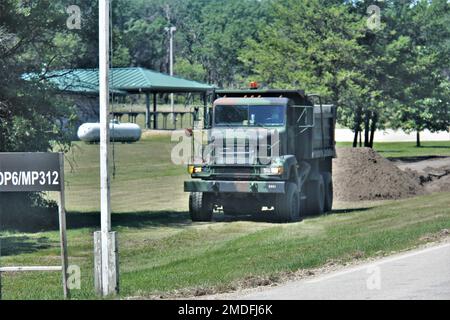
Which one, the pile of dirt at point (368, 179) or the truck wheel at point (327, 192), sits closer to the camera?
the truck wheel at point (327, 192)

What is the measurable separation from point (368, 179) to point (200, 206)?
33.7ft

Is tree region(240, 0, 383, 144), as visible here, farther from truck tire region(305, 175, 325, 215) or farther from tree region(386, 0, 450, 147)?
truck tire region(305, 175, 325, 215)

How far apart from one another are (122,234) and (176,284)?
10.2 metres

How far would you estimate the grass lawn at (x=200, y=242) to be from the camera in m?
15.2

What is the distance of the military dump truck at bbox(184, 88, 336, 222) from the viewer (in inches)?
1007

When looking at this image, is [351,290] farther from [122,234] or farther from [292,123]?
[292,123]

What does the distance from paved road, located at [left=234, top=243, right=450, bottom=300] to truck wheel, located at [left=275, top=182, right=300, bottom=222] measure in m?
9.69

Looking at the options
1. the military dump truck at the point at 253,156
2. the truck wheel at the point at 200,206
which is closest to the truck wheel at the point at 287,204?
the military dump truck at the point at 253,156

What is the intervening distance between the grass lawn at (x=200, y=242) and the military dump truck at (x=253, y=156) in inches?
26.4
